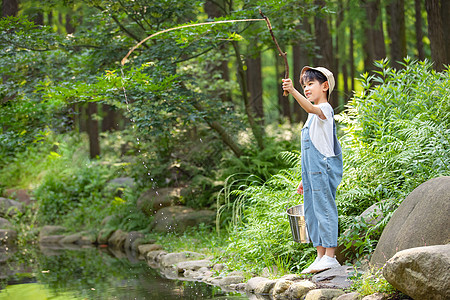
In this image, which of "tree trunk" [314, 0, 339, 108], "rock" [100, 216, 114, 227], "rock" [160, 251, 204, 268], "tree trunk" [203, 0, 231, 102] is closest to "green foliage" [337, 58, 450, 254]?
"rock" [160, 251, 204, 268]

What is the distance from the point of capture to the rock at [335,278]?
15.2 ft

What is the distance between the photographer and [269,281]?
529cm

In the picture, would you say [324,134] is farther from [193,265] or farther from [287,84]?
[193,265]

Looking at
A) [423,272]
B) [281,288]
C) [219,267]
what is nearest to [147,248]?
[219,267]

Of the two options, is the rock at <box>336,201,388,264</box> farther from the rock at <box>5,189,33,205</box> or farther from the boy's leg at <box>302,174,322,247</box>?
the rock at <box>5,189,33,205</box>

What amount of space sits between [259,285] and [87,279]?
267 cm

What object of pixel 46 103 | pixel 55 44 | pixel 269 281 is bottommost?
pixel 269 281

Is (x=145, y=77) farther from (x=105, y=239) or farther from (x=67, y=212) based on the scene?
(x=67, y=212)

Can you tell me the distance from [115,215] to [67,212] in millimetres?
2680

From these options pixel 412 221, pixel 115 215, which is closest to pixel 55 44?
pixel 115 215

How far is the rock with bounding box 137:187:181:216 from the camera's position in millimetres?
10305

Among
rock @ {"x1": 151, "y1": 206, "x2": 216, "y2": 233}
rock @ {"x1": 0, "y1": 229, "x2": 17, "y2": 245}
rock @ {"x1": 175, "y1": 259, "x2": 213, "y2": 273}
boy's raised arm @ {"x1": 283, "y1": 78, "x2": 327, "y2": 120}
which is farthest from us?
rock @ {"x1": 0, "y1": 229, "x2": 17, "y2": 245}

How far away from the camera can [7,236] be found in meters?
11.3

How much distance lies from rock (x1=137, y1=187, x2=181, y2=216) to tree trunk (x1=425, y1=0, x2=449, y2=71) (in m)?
5.29
